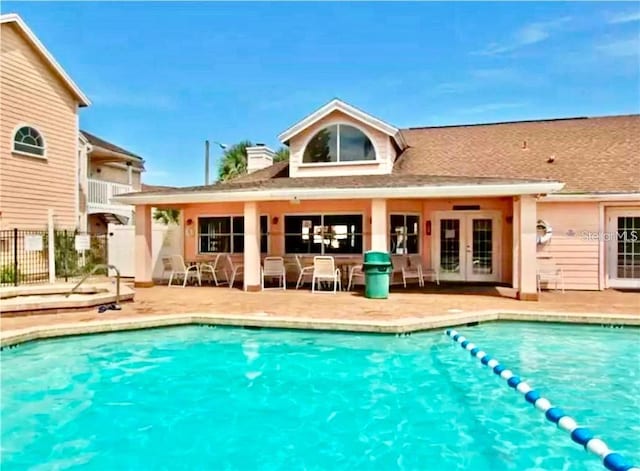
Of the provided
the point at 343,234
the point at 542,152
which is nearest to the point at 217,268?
the point at 343,234

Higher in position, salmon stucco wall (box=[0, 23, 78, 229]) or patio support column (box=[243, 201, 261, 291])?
salmon stucco wall (box=[0, 23, 78, 229])

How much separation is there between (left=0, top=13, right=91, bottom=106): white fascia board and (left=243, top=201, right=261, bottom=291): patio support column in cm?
917

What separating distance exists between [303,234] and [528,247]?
22.8ft

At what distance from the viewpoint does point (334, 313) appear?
1013cm

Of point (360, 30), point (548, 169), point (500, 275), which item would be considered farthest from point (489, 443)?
point (360, 30)

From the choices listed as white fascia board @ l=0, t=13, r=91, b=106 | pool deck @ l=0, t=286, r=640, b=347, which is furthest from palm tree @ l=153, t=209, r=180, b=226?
pool deck @ l=0, t=286, r=640, b=347

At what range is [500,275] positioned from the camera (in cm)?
1566

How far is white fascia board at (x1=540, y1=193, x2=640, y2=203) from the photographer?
13.5 meters

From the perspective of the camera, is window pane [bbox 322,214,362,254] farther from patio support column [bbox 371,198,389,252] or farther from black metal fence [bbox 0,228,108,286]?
black metal fence [bbox 0,228,108,286]

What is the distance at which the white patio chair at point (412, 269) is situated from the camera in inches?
587

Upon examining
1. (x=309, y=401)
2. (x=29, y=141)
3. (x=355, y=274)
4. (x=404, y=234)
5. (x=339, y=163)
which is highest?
(x=29, y=141)

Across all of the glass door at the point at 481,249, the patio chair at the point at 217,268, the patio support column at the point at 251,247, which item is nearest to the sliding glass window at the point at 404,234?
the glass door at the point at 481,249

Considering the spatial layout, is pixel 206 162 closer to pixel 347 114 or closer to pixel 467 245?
pixel 347 114

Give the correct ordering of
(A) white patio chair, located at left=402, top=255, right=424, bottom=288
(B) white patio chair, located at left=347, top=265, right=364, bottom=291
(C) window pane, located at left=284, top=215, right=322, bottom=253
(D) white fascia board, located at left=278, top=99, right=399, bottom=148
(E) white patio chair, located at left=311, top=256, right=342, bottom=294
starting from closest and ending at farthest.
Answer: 1. (E) white patio chair, located at left=311, top=256, right=342, bottom=294
2. (B) white patio chair, located at left=347, top=265, right=364, bottom=291
3. (A) white patio chair, located at left=402, top=255, right=424, bottom=288
4. (C) window pane, located at left=284, top=215, right=322, bottom=253
5. (D) white fascia board, located at left=278, top=99, right=399, bottom=148
